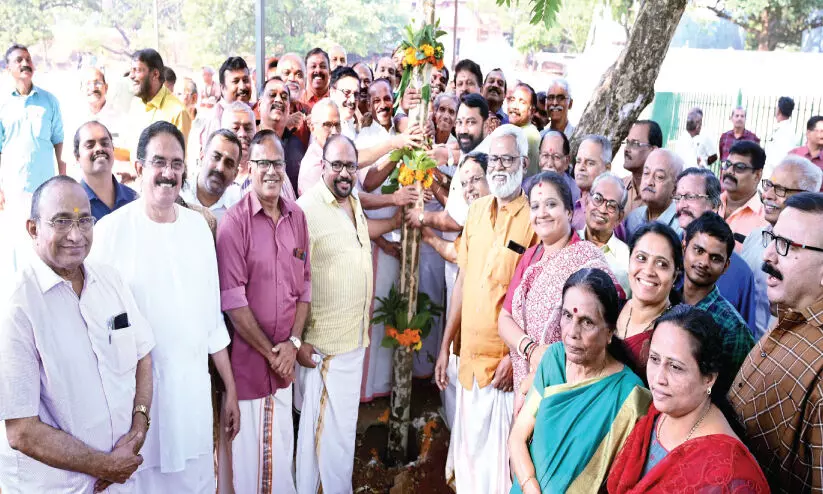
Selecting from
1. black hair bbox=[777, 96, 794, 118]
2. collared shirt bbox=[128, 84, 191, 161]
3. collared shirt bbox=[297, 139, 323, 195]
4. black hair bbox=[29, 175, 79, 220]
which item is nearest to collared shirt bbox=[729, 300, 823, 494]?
black hair bbox=[29, 175, 79, 220]

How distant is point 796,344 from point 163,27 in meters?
28.4

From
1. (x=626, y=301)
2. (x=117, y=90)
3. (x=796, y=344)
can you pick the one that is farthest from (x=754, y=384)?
(x=117, y=90)

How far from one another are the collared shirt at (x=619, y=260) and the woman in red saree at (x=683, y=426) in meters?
1.21

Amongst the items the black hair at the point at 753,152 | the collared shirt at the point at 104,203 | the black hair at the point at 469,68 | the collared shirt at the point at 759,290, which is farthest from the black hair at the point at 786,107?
the collared shirt at the point at 104,203

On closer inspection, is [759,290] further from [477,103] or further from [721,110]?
[721,110]

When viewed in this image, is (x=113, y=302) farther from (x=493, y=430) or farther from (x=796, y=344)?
(x=796, y=344)

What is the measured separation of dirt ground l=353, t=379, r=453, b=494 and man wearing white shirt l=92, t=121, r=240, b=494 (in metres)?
1.56

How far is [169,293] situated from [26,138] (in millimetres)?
5333

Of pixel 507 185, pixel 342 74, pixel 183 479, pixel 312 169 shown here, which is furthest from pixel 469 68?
pixel 183 479

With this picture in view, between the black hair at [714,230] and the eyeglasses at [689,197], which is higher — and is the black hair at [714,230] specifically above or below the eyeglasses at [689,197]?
below

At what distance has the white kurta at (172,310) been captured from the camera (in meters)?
3.42

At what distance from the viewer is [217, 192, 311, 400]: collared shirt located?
3916mm

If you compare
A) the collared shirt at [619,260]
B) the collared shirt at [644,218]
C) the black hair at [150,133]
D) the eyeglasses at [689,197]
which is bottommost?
the collared shirt at [619,260]

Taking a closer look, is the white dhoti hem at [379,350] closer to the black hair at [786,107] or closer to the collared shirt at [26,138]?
the collared shirt at [26,138]
